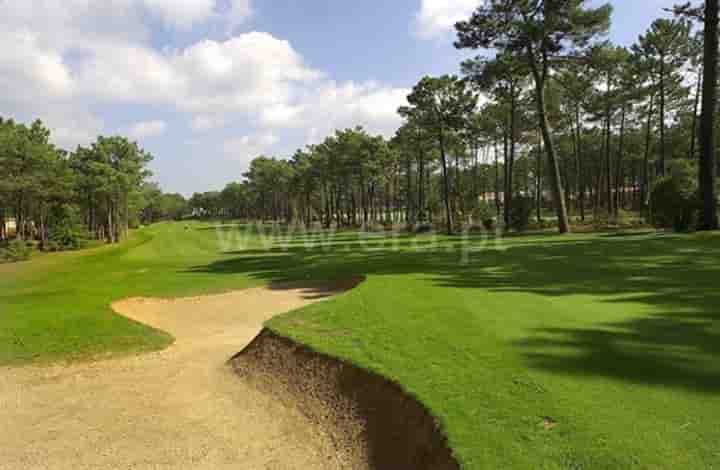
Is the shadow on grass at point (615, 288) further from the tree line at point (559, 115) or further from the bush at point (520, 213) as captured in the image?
the bush at point (520, 213)

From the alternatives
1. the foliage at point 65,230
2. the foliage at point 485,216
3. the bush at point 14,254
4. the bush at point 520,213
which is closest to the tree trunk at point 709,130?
the bush at point 520,213

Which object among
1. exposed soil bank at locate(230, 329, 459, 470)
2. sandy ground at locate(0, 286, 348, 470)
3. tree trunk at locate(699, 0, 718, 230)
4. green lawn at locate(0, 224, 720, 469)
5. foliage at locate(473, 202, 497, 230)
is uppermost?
tree trunk at locate(699, 0, 718, 230)

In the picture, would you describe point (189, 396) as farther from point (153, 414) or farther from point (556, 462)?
point (556, 462)

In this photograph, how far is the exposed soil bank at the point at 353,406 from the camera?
16.2 feet

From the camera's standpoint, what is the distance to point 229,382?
339 inches

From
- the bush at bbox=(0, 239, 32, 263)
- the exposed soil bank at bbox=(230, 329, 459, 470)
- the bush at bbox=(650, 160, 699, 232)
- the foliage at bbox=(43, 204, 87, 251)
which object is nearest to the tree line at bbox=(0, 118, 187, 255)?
the foliage at bbox=(43, 204, 87, 251)

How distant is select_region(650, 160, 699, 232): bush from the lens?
2000 cm

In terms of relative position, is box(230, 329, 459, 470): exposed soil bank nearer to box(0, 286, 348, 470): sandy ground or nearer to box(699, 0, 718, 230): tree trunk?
box(0, 286, 348, 470): sandy ground

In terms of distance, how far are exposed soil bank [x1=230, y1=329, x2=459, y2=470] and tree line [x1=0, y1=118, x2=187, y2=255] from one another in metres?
41.9

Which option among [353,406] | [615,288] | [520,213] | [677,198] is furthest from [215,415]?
[520,213]

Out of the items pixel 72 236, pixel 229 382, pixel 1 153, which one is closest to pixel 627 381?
pixel 229 382

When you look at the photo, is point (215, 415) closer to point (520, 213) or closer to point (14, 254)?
point (520, 213)

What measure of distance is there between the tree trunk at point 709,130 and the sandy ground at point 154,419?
1965cm

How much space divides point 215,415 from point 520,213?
29.3m
